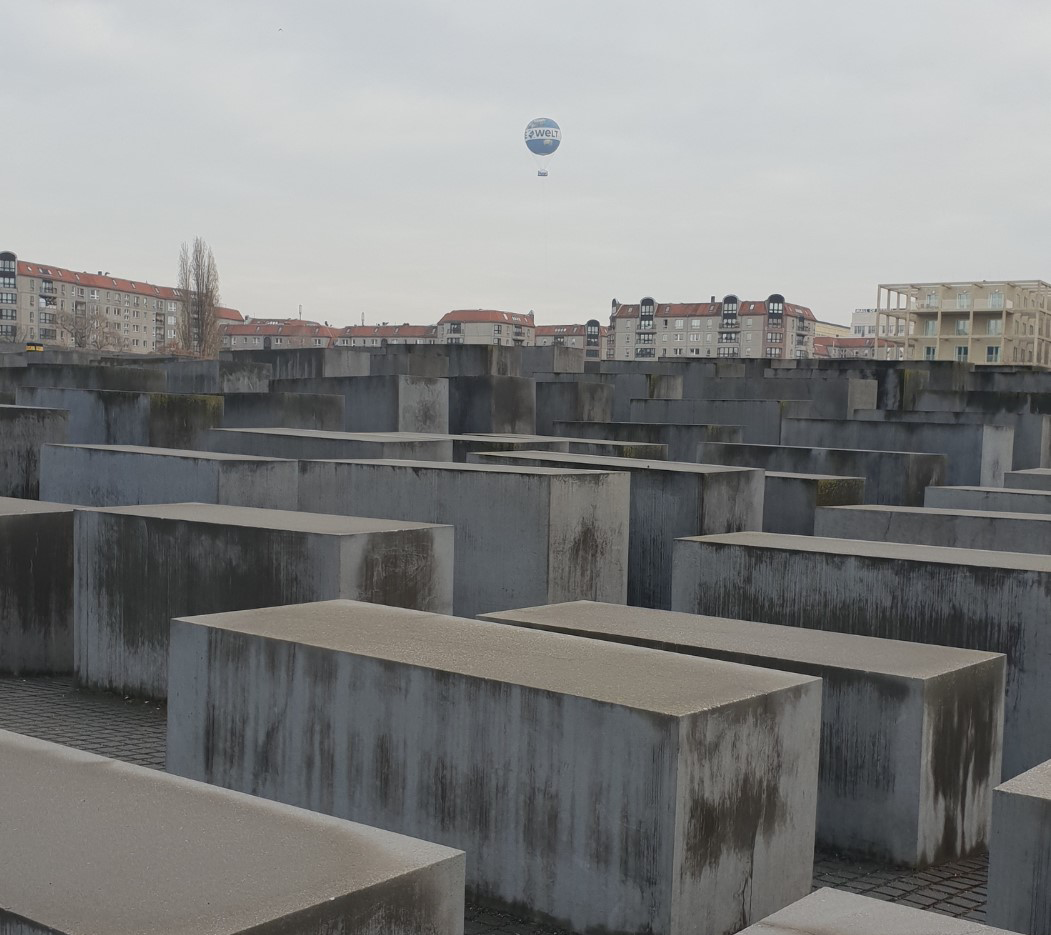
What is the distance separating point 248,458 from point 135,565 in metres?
2.08

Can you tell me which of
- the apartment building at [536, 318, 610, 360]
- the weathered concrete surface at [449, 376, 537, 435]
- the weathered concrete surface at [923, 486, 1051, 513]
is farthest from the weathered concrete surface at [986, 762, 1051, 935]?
the apartment building at [536, 318, 610, 360]

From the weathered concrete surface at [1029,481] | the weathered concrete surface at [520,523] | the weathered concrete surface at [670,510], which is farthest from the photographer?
the weathered concrete surface at [1029,481]

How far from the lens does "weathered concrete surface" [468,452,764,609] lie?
10188mm

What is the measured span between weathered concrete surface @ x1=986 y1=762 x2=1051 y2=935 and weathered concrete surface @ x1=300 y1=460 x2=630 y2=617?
15.8ft

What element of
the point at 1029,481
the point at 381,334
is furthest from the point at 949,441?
the point at 381,334

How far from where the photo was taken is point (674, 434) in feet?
54.8

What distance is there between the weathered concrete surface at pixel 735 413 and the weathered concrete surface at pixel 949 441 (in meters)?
2.37

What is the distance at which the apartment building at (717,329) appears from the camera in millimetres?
147875

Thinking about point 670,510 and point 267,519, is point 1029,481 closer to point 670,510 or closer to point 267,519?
point 670,510

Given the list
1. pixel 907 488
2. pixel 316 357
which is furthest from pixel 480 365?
pixel 907 488

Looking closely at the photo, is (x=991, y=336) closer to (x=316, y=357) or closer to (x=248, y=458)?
(x=316, y=357)

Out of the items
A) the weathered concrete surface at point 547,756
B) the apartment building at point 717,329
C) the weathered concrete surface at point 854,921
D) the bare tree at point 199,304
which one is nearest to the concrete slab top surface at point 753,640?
the weathered concrete surface at point 547,756

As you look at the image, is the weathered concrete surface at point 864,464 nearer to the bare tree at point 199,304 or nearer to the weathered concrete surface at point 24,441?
the weathered concrete surface at point 24,441

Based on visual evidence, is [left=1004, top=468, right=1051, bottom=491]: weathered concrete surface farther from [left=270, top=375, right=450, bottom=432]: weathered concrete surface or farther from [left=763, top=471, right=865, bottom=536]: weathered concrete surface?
→ [left=270, top=375, right=450, bottom=432]: weathered concrete surface
